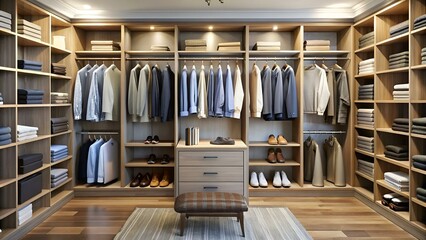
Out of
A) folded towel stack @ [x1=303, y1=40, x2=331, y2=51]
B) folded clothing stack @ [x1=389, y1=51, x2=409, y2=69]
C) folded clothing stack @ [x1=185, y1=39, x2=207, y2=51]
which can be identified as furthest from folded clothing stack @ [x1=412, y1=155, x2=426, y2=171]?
folded clothing stack @ [x1=185, y1=39, x2=207, y2=51]

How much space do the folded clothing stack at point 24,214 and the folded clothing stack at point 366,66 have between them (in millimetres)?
4299

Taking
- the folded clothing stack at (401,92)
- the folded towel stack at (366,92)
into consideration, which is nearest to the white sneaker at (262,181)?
the folded towel stack at (366,92)

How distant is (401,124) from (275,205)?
175 centimetres

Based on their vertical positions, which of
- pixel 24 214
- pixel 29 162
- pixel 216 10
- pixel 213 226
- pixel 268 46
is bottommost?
pixel 213 226

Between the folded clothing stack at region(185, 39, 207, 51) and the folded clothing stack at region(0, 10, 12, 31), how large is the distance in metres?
2.15

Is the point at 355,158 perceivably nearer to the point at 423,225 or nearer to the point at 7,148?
the point at 423,225

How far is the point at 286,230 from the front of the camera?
328 centimetres

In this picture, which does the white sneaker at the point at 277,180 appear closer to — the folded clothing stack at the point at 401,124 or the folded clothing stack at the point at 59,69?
the folded clothing stack at the point at 401,124

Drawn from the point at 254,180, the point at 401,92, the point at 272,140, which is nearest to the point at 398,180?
the point at 401,92

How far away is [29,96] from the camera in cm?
337

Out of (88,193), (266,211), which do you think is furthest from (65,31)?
(266,211)

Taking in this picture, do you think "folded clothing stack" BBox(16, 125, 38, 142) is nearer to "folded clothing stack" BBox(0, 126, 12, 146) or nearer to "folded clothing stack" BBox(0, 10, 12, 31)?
"folded clothing stack" BBox(0, 126, 12, 146)

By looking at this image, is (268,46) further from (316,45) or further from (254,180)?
(254,180)

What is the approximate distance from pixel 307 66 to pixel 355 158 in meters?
1.50
